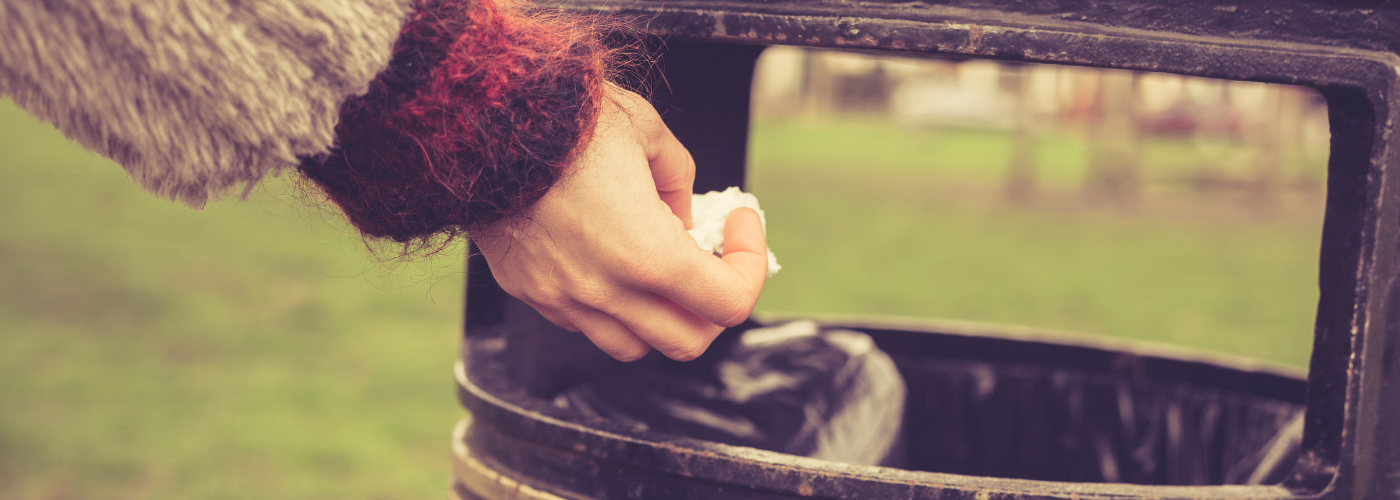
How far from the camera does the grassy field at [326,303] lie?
9.63 feet

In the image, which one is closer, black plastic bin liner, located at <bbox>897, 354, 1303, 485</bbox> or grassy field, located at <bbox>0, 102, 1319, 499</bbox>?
black plastic bin liner, located at <bbox>897, 354, 1303, 485</bbox>

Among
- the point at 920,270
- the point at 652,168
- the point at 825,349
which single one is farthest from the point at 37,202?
the point at 652,168

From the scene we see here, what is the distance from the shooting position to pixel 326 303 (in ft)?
15.2

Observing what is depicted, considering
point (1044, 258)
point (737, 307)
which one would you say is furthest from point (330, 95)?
point (1044, 258)

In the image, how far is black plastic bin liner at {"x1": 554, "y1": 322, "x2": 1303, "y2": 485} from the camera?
4.90 ft

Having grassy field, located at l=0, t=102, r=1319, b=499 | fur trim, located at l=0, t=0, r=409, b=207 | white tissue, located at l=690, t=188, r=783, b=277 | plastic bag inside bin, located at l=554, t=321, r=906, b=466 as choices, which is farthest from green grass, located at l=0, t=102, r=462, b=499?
fur trim, located at l=0, t=0, r=409, b=207

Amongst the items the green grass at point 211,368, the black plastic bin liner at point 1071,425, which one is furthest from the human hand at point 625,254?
the black plastic bin liner at point 1071,425

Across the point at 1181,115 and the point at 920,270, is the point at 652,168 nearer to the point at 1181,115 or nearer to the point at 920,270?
the point at 920,270

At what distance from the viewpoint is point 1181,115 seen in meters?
17.7

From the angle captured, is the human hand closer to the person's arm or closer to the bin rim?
the person's arm

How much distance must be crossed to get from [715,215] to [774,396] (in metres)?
0.69

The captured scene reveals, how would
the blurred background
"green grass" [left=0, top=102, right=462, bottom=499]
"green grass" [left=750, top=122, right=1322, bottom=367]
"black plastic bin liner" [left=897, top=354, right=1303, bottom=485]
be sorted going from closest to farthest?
"black plastic bin liner" [left=897, top=354, right=1303, bottom=485]
"green grass" [left=0, top=102, right=462, bottom=499]
the blurred background
"green grass" [left=750, top=122, right=1322, bottom=367]

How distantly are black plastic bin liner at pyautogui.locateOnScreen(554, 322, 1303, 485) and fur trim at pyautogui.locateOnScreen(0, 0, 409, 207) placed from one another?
2.42 feet

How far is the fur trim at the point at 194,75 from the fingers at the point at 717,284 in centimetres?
26
